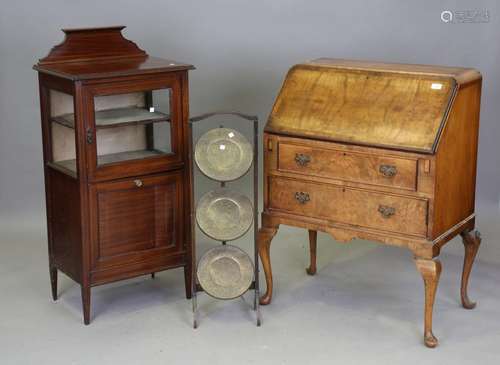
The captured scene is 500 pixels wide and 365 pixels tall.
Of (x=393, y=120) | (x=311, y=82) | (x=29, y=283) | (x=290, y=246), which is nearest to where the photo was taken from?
(x=393, y=120)

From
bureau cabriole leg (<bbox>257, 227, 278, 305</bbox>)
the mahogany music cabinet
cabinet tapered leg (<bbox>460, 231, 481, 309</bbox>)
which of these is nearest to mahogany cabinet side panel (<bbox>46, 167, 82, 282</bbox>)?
the mahogany music cabinet

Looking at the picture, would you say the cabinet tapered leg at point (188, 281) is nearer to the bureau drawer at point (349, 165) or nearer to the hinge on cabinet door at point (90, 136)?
the bureau drawer at point (349, 165)

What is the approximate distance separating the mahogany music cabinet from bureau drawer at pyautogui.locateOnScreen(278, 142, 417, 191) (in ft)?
1.74

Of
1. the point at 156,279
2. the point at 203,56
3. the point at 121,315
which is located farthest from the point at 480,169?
the point at 121,315

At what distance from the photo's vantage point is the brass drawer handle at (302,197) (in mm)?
4586

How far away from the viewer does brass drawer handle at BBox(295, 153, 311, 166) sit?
452cm

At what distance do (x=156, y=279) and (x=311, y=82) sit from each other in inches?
53.4

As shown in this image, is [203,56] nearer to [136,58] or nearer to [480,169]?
[136,58]

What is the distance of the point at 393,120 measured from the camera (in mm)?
4293

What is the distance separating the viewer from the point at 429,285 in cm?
433

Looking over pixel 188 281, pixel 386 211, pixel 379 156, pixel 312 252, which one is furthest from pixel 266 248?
pixel 379 156

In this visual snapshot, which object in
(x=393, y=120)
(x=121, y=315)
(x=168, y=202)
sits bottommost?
(x=121, y=315)

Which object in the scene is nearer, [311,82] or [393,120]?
[393,120]

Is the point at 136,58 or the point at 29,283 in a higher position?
the point at 136,58
